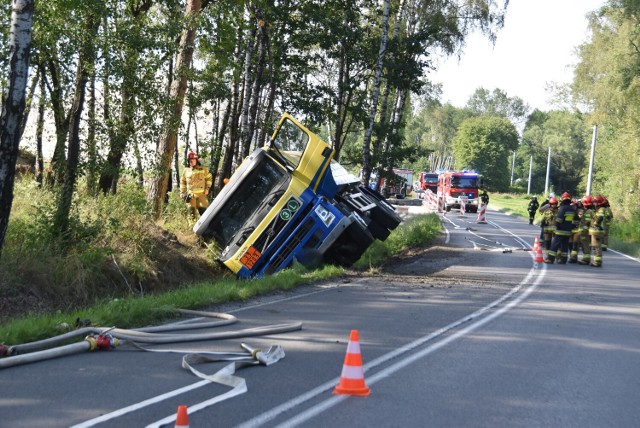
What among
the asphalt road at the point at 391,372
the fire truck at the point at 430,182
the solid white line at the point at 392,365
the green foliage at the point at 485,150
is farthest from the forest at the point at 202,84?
the green foliage at the point at 485,150

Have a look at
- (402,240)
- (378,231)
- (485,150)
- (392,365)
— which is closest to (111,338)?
(392,365)

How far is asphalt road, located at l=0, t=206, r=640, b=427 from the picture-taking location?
530 centimetres

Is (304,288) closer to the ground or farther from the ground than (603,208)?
closer to the ground

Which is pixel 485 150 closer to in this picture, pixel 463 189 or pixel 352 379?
pixel 463 189

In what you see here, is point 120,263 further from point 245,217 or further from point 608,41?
point 608,41

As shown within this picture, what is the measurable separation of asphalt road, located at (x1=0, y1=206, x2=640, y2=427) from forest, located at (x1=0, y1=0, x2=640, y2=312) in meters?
4.33

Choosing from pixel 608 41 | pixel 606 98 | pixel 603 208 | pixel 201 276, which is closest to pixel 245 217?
pixel 201 276

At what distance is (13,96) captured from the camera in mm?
9117

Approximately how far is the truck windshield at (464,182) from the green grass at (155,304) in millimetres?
30242

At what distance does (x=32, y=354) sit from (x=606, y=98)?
39.9m

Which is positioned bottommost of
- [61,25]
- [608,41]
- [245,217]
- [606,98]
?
[245,217]

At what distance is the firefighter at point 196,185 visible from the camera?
57.6 ft

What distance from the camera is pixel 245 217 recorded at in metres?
14.2

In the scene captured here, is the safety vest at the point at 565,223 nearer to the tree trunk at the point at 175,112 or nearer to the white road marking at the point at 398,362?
the white road marking at the point at 398,362
